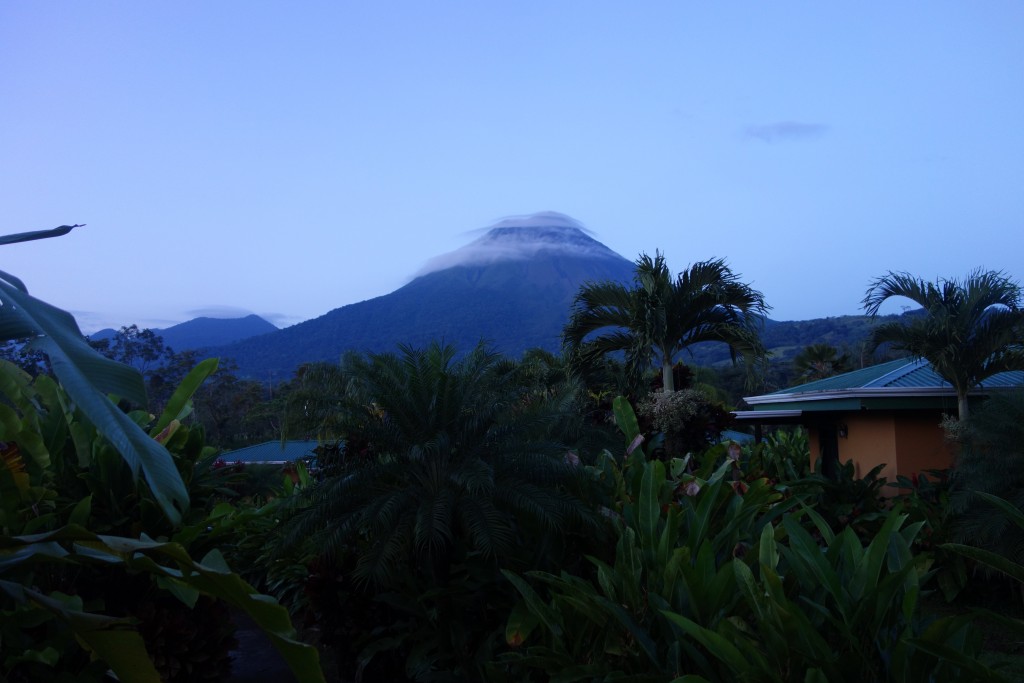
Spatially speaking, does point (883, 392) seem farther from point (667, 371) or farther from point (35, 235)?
point (35, 235)

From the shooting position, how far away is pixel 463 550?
23.0 feet

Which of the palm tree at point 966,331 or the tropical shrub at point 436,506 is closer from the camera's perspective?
the tropical shrub at point 436,506

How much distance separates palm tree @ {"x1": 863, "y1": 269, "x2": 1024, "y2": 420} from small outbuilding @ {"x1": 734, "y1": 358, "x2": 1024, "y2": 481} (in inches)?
15.1

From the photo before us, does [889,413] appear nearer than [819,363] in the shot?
Yes

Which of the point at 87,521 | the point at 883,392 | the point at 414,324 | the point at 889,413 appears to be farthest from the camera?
the point at 414,324

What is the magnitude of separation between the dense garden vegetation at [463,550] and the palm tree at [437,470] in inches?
0.9

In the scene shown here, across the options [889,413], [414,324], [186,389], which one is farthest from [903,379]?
[414,324]

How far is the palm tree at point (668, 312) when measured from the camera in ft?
43.3

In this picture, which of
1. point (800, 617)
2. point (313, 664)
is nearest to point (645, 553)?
point (800, 617)

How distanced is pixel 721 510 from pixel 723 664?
3347 millimetres

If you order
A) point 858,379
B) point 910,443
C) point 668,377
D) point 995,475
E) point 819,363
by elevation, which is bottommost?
point 910,443

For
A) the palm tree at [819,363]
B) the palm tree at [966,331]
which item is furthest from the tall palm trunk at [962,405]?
the palm tree at [819,363]

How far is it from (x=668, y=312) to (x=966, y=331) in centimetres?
422

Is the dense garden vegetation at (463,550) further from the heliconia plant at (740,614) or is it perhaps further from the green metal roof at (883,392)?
the green metal roof at (883,392)
